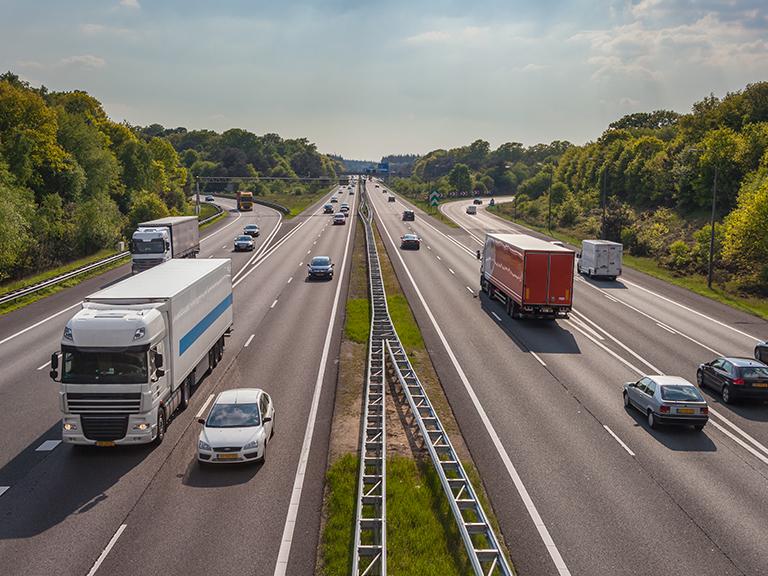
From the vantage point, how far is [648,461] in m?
19.1

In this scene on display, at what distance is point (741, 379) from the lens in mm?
24391

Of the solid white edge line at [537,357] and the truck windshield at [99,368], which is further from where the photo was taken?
the solid white edge line at [537,357]

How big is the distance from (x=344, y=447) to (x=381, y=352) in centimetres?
784

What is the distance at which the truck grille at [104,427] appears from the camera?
18031 millimetres

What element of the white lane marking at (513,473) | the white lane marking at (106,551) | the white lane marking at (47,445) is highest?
the white lane marking at (106,551)

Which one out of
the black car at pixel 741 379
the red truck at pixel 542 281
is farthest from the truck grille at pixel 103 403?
the red truck at pixel 542 281

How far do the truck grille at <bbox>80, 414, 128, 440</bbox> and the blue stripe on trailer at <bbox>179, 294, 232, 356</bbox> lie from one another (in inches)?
124

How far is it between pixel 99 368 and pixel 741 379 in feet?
70.3

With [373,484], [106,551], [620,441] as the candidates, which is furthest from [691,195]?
→ [106,551]

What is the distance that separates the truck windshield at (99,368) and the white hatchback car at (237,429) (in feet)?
7.69

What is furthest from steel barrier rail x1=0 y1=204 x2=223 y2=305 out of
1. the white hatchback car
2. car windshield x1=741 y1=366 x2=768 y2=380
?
car windshield x1=741 y1=366 x2=768 y2=380

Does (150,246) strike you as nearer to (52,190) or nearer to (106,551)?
(52,190)

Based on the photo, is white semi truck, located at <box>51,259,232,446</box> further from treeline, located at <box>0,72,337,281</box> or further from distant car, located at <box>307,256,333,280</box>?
treeline, located at <box>0,72,337,281</box>

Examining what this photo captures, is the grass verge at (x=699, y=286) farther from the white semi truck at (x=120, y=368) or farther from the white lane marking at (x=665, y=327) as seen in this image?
the white semi truck at (x=120, y=368)
